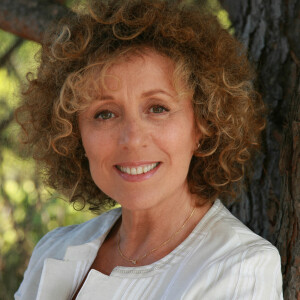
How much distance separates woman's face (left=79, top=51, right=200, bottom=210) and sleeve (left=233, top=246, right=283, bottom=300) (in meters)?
0.43

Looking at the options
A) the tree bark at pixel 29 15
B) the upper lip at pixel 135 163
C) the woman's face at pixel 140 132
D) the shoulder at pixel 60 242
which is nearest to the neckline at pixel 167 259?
the woman's face at pixel 140 132

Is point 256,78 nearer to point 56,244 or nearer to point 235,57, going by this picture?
Answer: point 235,57

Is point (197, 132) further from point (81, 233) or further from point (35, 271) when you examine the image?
point (35, 271)

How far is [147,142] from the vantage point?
6.53 feet

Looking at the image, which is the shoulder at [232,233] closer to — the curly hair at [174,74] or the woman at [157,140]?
the woman at [157,140]

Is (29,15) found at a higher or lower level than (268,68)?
higher

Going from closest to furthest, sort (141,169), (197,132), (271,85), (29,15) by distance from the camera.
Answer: (141,169), (197,132), (271,85), (29,15)

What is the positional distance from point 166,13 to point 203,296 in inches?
40.9

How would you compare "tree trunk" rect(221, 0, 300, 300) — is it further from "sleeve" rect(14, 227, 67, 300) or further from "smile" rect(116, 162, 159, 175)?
"sleeve" rect(14, 227, 67, 300)

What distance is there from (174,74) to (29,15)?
0.94 metres

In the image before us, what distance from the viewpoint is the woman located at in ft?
6.27

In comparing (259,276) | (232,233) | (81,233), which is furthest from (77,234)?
(259,276)

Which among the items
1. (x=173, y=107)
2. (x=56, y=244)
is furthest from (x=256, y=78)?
(x=56, y=244)

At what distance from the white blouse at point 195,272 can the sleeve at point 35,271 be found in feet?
0.31
